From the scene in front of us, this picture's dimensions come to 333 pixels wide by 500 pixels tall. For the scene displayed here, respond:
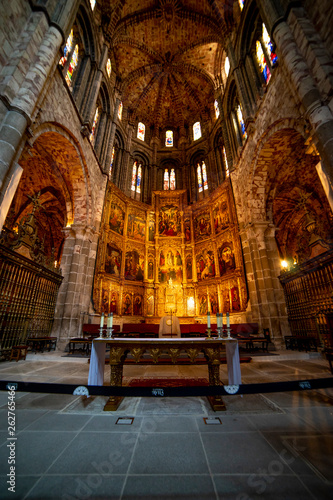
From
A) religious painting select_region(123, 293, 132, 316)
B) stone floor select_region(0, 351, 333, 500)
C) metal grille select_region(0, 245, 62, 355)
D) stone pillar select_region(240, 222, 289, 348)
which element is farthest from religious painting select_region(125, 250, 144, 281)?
stone floor select_region(0, 351, 333, 500)

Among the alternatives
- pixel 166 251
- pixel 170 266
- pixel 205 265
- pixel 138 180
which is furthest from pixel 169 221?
pixel 138 180

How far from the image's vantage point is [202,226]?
16.3m

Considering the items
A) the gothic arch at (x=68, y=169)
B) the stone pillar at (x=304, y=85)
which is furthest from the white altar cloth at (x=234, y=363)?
the gothic arch at (x=68, y=169)

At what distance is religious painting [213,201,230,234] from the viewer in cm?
1400

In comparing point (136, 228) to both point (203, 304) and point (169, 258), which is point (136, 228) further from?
point (203, 304)

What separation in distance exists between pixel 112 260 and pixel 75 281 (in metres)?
3.49

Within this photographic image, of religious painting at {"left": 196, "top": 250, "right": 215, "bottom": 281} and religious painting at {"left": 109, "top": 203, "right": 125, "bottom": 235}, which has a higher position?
religious painting at {"left": 109, "top": 203, "right": 125, "bottom": 235}

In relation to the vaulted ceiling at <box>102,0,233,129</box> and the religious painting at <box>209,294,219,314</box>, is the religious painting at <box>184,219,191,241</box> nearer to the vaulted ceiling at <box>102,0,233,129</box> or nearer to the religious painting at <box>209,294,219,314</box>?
the religious painting at <box>209,294,219,314</box>

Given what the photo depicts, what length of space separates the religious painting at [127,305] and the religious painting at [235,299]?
255 inches

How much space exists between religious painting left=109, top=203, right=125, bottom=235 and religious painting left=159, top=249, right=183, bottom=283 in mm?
3832

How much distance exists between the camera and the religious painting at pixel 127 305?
1347 cm

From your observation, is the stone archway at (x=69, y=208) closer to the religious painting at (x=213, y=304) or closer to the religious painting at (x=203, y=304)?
the religious painting at (x=203, y=304)

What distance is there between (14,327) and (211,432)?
713 cm

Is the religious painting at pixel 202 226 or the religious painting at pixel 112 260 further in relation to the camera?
the religious painting at pixel 202 226
